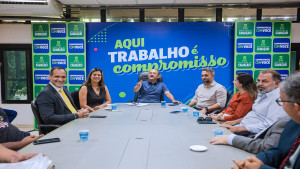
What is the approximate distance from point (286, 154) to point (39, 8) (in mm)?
4832

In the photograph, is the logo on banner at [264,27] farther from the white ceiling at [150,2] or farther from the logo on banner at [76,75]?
the logo on banner at [76,75]

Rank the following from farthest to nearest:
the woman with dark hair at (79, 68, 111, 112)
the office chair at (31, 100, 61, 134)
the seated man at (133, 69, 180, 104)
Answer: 1. the seated man at (133, 69, 180, 104)
2. the woman with dark hair at (79, 68, 111, 112)
3. the office chair at (31, 100, 61, 134)

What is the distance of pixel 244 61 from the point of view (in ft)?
15.9

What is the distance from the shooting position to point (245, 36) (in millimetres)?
4844

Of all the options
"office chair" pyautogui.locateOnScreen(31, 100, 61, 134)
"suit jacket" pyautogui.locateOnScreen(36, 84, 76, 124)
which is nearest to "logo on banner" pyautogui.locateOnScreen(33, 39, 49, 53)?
"suit jacket" pyautogui.locateOnScreen(36, 84, 76, 124)

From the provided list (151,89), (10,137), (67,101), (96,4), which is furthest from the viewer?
(96,4)

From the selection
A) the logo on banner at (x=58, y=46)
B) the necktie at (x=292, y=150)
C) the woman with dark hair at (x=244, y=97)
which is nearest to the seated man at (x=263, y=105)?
the woman with dark hair at (x=244, y=97)

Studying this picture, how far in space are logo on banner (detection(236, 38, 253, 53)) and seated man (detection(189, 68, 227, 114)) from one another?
131cm

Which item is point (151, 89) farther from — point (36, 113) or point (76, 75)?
point (36, 113)

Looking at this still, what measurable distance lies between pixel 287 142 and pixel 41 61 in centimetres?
493

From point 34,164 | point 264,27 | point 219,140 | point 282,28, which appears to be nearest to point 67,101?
point 34,164

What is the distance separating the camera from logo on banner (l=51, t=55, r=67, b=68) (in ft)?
16.3

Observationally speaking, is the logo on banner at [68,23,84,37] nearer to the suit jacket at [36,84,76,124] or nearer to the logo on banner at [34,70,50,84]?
the logo on banner at [34,70,50,84]

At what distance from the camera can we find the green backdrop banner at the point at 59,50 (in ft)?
16.1
